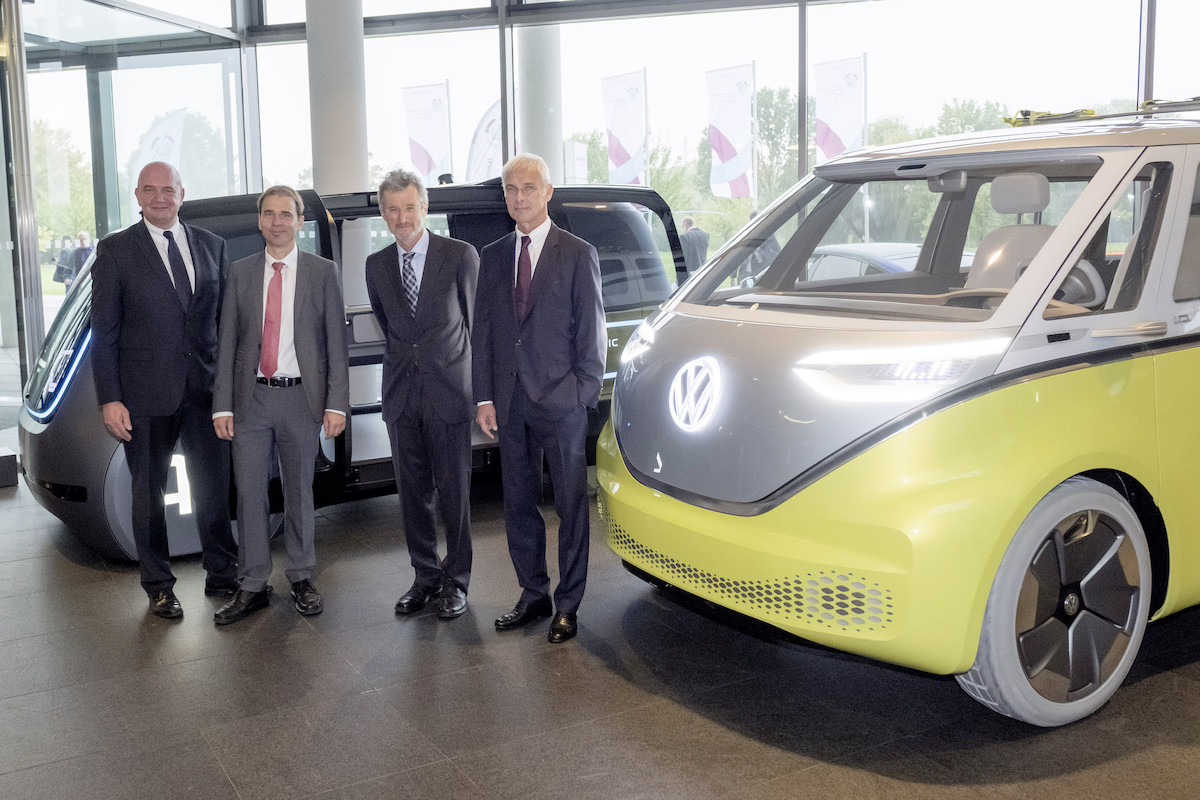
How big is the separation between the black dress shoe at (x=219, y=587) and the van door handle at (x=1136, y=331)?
2.95 m

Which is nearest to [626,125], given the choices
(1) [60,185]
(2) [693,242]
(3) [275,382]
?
(2) [693,242]

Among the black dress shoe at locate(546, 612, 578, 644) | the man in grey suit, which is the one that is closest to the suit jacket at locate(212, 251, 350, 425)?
the man in grey suit

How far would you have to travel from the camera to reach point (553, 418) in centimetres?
323

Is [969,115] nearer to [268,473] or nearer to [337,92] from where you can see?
[337,92]

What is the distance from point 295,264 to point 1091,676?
268 cm

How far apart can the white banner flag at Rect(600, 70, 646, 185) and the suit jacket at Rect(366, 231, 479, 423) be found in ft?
19.4

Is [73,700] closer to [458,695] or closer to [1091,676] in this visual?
[458,695]

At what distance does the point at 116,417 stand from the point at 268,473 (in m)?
0.51

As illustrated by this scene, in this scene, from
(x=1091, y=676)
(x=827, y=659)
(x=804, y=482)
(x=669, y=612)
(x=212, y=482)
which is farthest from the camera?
(x=212, y=482)

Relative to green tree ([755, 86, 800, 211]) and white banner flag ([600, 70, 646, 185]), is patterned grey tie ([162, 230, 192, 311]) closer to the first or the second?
white banner flag ([600, 70, 646, 185])

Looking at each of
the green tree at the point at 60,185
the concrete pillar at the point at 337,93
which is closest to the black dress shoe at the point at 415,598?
the green tree at the point at 60,185

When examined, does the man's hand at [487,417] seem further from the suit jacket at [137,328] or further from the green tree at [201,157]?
the green tree at [201,157]

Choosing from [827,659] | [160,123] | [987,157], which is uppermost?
[160,123]

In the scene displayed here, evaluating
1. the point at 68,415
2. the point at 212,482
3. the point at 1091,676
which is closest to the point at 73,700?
the point at 212,482
